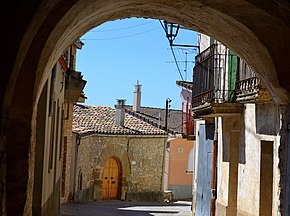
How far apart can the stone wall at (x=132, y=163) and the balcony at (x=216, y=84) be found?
1165 cm

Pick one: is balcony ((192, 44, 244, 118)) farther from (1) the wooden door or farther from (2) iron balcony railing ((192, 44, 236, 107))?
(1) the wooden door

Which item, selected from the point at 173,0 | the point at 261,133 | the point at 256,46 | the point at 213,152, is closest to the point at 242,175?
the point at 261,133

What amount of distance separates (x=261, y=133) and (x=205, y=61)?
11.6 feet

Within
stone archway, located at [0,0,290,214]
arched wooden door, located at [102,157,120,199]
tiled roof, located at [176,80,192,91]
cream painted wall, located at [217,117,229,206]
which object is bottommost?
arched wooden door, located at [102,157,120,199]

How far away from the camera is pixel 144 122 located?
26.1 meters

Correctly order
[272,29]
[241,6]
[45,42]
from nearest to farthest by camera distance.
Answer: [45,42] → [241,6] → [272,29]

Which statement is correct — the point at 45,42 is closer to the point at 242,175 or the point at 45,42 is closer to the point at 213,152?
the point at 242,175

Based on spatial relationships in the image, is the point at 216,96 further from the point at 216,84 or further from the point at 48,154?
the point at 48,154

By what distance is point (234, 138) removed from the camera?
1042 centimetres

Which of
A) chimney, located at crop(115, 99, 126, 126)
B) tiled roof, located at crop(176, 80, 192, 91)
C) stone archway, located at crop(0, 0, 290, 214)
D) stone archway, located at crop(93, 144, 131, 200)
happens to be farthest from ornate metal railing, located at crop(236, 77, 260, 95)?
chimney, located at crop(115, 99, 126, 126)

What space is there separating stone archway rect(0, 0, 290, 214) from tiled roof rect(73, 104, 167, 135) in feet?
54.2

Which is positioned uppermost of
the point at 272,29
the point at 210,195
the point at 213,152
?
the point at 272,29

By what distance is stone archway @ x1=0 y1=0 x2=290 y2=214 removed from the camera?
3324mm

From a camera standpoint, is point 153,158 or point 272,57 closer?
point 272,57
